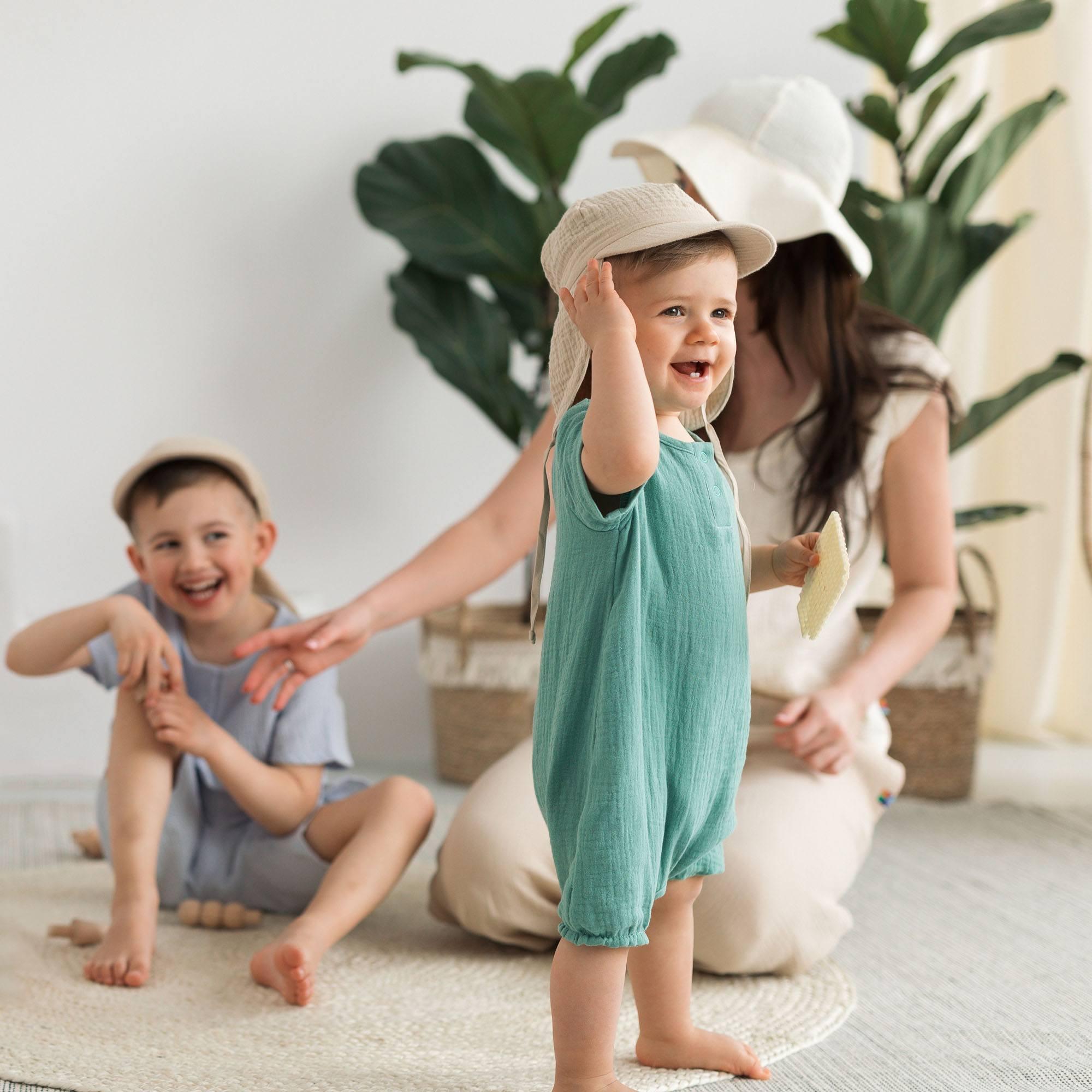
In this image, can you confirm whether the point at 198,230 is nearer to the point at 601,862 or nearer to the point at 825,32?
the point at 825,32

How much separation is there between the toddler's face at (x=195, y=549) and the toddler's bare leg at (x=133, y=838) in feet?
0.38

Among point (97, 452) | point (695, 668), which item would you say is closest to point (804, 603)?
point (695, 668)

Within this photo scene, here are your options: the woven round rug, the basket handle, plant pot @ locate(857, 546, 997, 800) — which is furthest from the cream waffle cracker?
plant pot @ locate(857, 546, 997, 800)

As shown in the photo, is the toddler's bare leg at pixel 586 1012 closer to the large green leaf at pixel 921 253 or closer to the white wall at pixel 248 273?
the large green leaf at pixel 921 253

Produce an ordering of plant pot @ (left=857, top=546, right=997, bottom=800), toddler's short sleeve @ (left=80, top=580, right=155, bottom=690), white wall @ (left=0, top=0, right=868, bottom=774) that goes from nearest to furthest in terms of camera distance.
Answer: toddler's short sleeve @ (left=80, top=580, right=155, bottom=690), plant pot @ (left=857, top=546, right=997, bottom=800), white wall @ (left=0, top=0, right=868, bottom=774)

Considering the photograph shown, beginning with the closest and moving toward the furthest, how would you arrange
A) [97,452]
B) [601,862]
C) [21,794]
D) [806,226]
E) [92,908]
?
[601,862] → [806,226] → [92,908] → [21,794] → [97,452]

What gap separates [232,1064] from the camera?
36.2 inches

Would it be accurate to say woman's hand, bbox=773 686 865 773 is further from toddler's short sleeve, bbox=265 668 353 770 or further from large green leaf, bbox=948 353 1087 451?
large green leaf, bbox=948 353 1087 451

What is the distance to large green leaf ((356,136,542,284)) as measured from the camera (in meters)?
1.97

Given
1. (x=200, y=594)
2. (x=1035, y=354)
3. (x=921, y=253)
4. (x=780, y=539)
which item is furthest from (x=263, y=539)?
(x=1035, y=354)

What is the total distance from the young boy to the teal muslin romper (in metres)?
0.43

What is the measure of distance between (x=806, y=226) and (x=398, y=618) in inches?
20.4

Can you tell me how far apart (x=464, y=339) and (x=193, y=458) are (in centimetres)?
78

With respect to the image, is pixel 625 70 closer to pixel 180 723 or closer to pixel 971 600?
pixel 971 600
